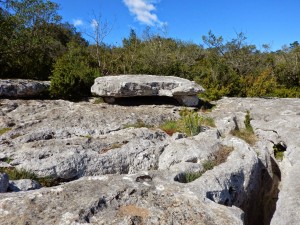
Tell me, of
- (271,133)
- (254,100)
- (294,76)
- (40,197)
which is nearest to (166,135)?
(271,133)

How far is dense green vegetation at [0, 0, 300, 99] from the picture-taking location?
19433 mm

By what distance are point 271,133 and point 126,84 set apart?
26.1 ft

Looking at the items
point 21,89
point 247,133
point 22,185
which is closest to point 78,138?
point 22,185

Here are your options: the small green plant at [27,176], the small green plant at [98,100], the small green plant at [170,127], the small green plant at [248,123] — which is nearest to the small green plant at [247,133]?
the small green plant at [248,123]

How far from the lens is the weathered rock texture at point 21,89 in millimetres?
16422

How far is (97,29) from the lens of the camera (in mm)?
24906

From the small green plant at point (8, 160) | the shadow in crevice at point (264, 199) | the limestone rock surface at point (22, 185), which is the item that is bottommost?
the shadow in crevice at point (264, 199)

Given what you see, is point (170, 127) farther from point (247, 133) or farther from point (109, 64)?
point (109, 64)

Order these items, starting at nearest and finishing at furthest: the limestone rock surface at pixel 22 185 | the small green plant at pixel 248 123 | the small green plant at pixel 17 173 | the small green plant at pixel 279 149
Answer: the limestone rock surface at pixel 22 185 → the small green plant at pixel 17 173 → the small green plant at pixel 279 149 → the small green plant at pixel 248 123

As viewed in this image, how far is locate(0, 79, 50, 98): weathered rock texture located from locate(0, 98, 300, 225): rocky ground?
607 millimetres

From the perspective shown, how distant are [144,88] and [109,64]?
9.72m

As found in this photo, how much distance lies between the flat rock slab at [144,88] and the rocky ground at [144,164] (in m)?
0.82

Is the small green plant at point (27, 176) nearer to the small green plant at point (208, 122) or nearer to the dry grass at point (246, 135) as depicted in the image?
the dry grass at point (246, 135)

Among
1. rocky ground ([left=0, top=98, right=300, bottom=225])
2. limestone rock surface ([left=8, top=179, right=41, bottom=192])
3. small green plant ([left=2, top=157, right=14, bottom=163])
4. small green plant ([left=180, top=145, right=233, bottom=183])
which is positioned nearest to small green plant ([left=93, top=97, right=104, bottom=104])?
rocky ground ([left=0, top=98, right=300, bottom=225])
